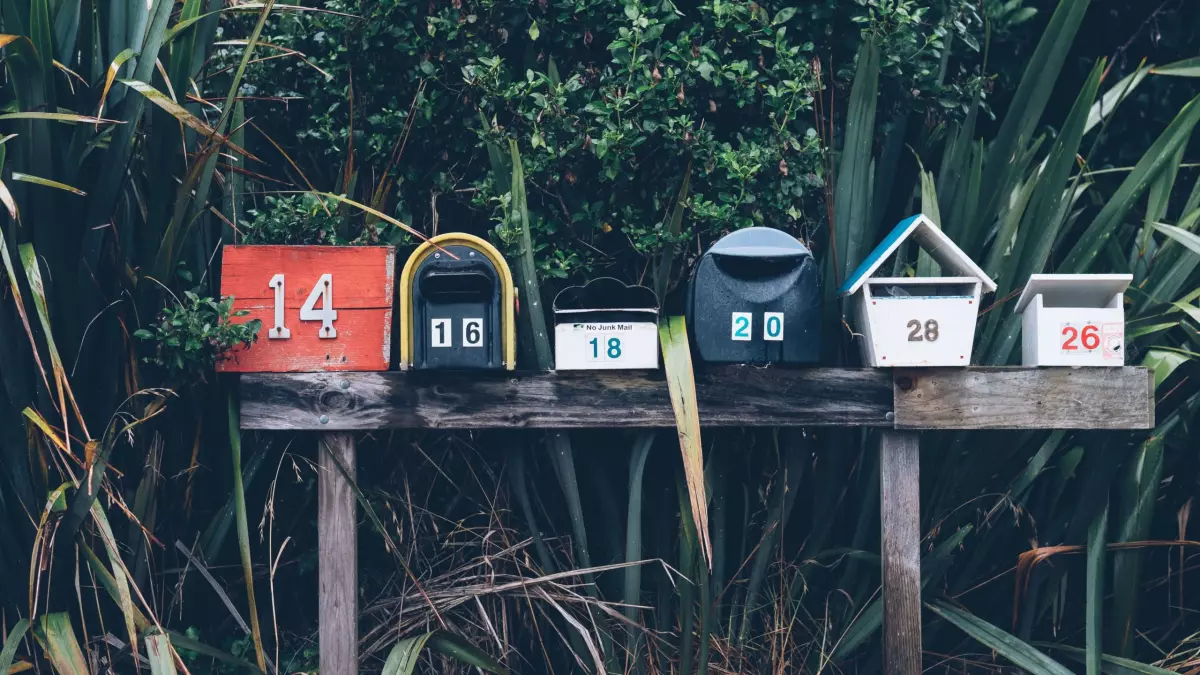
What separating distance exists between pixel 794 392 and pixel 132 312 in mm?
1441

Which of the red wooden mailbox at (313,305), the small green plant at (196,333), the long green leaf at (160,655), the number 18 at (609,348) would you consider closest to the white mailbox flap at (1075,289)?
the number 18 at (609,348)

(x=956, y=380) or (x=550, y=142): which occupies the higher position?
(x=550, y=142)

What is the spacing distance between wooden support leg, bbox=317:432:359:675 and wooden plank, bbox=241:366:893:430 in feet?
0.26

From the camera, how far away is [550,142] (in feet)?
7.42

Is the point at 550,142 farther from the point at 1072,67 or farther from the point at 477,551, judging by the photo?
the point at 1072,67

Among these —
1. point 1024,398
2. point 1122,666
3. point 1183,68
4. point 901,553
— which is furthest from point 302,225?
point 1183,68

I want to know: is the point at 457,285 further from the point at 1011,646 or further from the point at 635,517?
the point at 1011,646

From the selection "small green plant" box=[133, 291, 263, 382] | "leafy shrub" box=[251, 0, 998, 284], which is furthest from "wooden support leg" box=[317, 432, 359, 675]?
"leafy shrub" box=[251, 0, 998, 284]

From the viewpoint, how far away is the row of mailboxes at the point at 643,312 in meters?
1.96

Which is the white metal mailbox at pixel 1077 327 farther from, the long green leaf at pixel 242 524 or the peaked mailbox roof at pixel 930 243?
the long green leaf at pixel 242 524

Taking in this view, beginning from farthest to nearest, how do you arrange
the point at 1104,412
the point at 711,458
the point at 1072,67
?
the point at 1072,67 < the point at 711,458 < the point at 1104,412

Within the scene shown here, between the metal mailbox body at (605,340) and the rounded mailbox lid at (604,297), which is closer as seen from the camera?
the metal mailbox body at (605,340)

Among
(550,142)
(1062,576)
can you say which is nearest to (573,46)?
(550,142)

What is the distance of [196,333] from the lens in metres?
1.98
